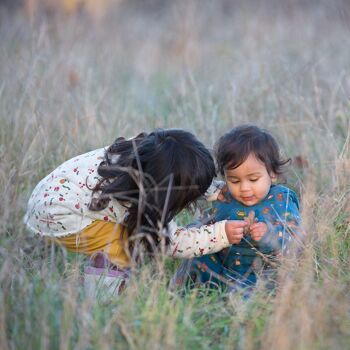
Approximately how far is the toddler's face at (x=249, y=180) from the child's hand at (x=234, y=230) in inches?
5.0

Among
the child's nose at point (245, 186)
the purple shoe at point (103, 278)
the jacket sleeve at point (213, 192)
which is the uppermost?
the child's nose at point (245, 186)

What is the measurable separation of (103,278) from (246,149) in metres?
0.69

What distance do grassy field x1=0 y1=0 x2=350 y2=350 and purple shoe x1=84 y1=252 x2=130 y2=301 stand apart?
0.22ft

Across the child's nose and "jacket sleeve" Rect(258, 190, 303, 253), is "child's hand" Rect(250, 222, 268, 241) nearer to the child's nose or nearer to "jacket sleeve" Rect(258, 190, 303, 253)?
"jacket sleeve" Rect(258, 190, 303, 253)

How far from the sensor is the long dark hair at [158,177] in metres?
2.16

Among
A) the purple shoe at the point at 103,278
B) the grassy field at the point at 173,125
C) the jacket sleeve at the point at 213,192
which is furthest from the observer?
the jacket sleeve at the point at 213,192

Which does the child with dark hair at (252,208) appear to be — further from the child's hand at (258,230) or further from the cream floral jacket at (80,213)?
the cream floral jacket at (80,213)

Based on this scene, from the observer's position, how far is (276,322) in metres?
1.68

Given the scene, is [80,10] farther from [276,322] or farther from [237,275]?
[276,322]

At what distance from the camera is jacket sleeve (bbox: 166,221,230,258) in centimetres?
228

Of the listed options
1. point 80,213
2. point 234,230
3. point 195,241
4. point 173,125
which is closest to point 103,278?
point 80,213

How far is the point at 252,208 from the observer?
244cm

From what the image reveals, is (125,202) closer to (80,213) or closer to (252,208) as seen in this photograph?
(80,213)

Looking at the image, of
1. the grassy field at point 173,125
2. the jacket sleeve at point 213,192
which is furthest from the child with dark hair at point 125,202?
the jacket sleeve at point 213,192
